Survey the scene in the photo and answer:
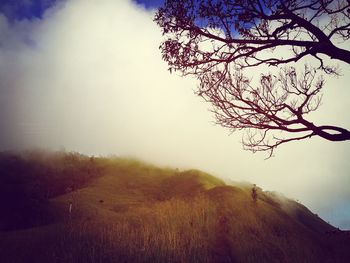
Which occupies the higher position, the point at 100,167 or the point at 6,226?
the point at 100,167

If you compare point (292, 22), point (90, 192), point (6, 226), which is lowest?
point (6, 226)

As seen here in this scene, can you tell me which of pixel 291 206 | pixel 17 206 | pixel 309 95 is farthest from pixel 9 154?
pixel 309 95

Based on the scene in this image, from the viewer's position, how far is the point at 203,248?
1114 cm

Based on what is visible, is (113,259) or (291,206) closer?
(113,259)

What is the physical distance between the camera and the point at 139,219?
63.8 ft

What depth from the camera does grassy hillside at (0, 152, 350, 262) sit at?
10805 mm

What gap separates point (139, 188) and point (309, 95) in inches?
1860

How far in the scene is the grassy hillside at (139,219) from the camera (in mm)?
10805

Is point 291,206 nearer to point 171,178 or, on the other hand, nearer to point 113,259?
point 171,178

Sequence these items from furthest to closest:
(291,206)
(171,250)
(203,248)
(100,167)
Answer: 1. (291,206)
2. (100,167)
3. (203,248)
4. (171,250)

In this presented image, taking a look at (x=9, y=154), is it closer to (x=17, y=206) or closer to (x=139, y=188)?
(x=139, y=188)

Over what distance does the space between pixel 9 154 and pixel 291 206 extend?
60294 millimetres

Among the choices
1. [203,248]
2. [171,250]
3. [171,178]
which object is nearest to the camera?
[171,250]

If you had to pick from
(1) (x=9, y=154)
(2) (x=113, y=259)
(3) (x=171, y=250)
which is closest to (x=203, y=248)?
(3) (x=171, y=250)
